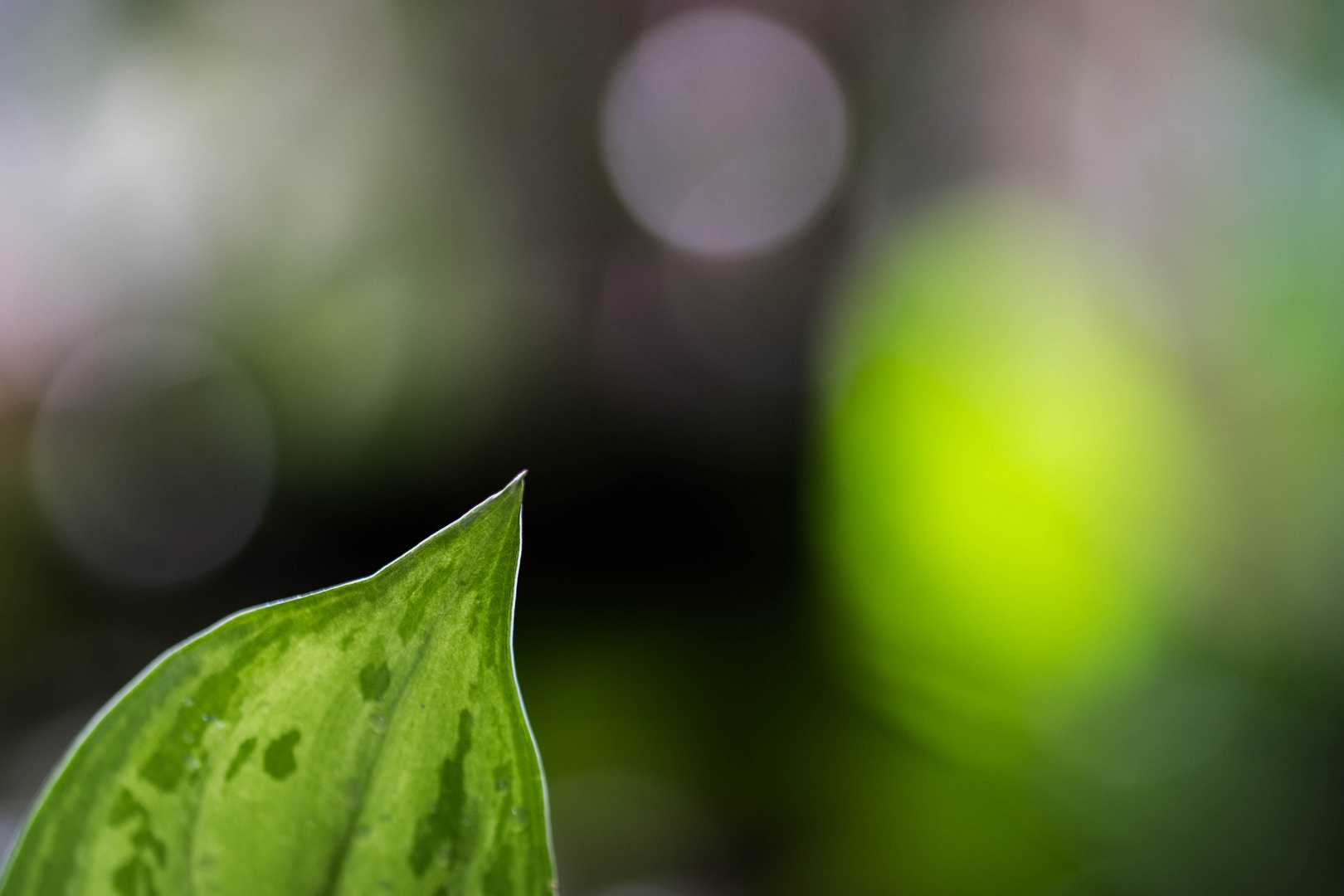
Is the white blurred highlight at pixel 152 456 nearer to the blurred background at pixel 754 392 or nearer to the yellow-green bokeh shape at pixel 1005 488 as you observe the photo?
the blurred background at pixel 754 392

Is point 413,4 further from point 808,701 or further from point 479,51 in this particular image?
point 808,701

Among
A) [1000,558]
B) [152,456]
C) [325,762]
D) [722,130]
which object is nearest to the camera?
[325,762]

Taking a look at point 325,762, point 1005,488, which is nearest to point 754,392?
point 1005,488

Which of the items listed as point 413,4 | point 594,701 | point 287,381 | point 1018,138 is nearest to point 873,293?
point 1018,138

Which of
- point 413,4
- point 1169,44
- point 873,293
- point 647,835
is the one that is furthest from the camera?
point 413,4

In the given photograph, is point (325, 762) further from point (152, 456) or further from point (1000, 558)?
point (152, 456)

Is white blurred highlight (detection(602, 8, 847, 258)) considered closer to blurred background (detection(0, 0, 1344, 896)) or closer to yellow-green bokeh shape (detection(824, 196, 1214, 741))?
blurred background (detection(0, 0, 1344, 896))

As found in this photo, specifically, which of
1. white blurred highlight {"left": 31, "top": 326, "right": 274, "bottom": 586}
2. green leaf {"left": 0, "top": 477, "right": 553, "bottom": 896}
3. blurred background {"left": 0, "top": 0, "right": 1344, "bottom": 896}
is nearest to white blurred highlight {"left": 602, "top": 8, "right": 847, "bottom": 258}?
blurred background {"left": 0, "top": 0, "right": 1344, "bottom": 896}
